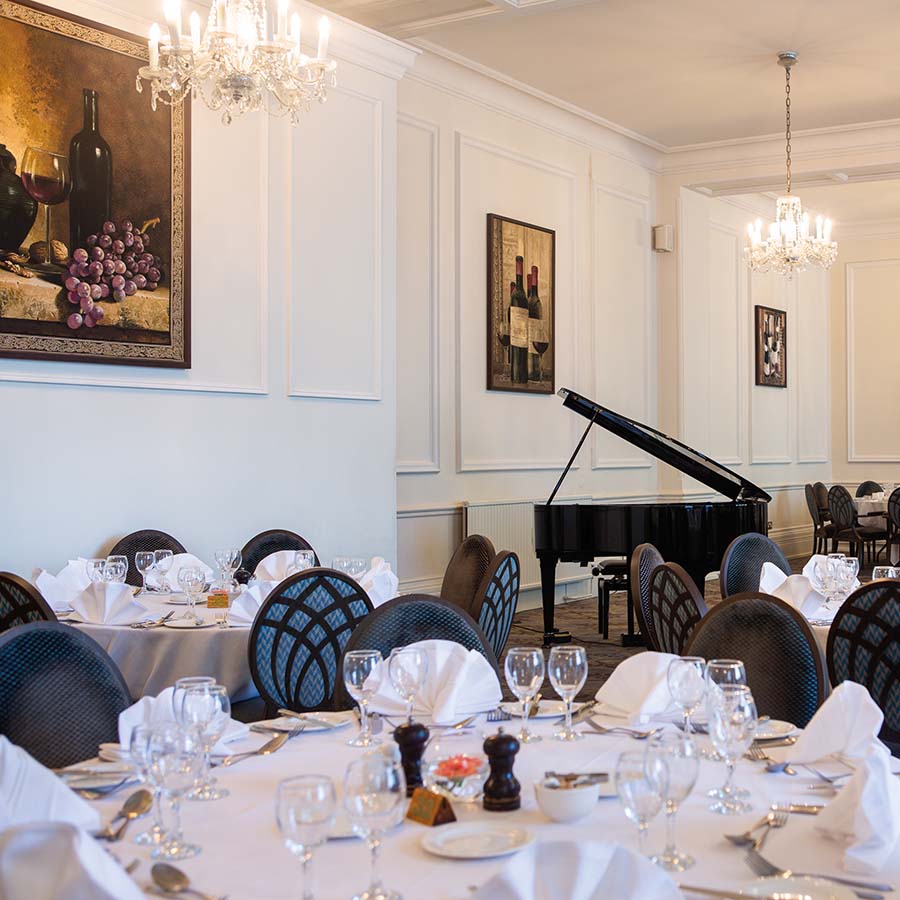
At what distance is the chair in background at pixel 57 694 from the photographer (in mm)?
2471

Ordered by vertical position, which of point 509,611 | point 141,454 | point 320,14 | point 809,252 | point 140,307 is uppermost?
point 320,14

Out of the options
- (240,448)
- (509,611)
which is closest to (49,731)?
(509,611)

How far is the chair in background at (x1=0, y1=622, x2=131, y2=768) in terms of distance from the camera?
2471mm

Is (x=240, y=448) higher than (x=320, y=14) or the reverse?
the reverse

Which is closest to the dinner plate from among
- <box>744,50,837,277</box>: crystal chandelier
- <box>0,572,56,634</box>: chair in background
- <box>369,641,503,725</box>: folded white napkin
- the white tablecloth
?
the white tablecloth

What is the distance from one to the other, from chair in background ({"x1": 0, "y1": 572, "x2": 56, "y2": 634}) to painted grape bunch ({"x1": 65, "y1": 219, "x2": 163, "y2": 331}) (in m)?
1.73

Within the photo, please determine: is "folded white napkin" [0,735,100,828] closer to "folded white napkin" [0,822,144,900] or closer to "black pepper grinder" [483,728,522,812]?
"folded white napkin" [0,822,144,900]

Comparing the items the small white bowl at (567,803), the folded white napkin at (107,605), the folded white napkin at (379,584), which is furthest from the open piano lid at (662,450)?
the small white bowl at (567,803)

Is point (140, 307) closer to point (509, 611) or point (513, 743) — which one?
point (509, 611)

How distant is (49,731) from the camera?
98.2 inches

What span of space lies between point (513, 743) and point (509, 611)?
2831 mm

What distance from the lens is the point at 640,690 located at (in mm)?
2391

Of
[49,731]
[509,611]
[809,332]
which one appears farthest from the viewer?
[809,332]

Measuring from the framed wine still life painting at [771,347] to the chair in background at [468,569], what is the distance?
8.22 m
